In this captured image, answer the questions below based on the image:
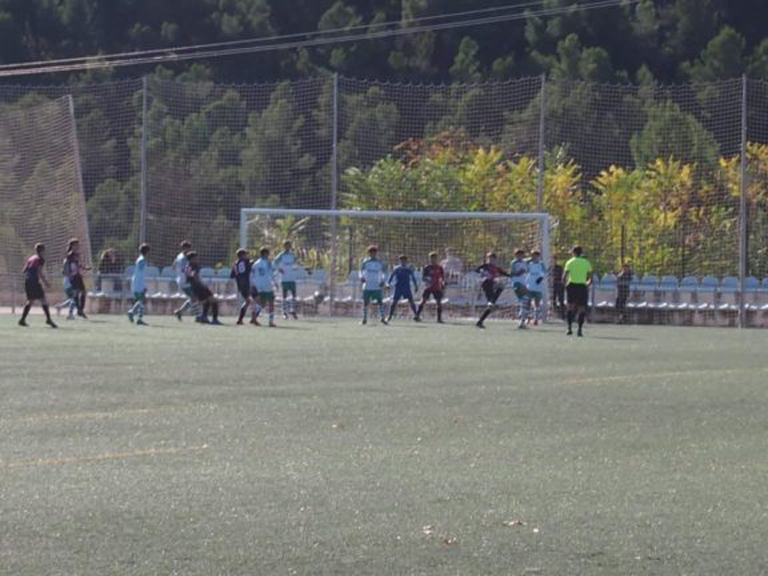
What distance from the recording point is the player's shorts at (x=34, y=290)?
29.2 m

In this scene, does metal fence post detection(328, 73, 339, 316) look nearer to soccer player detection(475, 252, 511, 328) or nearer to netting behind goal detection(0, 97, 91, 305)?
soccer player detection(475, 252, 511, 328)

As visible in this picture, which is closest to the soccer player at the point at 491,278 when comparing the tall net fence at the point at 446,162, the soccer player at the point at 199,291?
the tall net fence at the point at 446,162

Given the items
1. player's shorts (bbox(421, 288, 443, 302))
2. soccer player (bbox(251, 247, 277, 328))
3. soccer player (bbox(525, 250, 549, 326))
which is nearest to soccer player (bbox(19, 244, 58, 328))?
soccer player (bbox(251, 247, 277, 328))

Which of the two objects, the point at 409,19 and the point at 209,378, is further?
the point at 409,19

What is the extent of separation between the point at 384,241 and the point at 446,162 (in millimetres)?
9104

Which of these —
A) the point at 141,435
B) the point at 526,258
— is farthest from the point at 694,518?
the point at 526,258

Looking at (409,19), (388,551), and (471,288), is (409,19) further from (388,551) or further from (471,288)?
(388,551)

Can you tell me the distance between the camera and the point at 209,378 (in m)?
17.0

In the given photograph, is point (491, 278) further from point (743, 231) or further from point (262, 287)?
point (743, 231)

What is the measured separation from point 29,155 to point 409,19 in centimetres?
3263

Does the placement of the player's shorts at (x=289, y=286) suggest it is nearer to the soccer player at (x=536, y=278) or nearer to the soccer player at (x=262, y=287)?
the soccer player at (x=262, y=287)

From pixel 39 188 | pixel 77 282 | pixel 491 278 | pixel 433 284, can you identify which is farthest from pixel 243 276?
pixel 39 188

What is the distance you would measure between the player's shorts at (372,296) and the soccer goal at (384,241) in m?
3.20

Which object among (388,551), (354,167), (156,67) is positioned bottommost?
(388,551)
